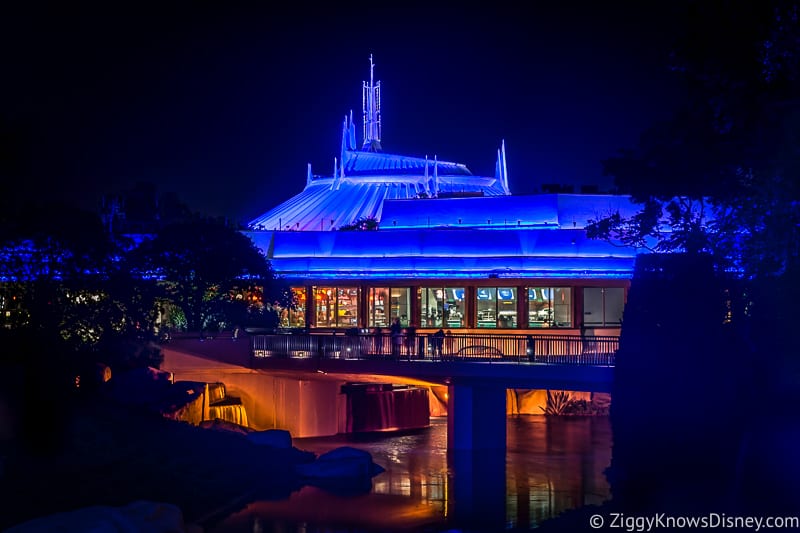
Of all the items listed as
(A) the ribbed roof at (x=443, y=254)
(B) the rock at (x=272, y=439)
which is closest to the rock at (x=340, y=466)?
(B) the rock at (x=272, y=439)

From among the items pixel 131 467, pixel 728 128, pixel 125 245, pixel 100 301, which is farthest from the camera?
pixel 125 245

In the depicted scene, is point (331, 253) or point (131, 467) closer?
point (131, 467)

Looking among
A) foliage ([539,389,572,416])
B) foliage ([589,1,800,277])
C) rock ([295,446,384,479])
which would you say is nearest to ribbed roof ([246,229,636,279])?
foliage ([539,389,572,416])

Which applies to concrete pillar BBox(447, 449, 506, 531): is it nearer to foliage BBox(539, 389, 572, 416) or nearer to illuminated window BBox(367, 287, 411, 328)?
foliage BBox(539, 389, 572, 416)

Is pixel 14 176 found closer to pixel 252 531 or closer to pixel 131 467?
pixel 131 467

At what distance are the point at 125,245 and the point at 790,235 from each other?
27.8m

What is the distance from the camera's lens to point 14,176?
→ 33.2m

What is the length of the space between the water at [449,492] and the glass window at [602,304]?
21.3ft

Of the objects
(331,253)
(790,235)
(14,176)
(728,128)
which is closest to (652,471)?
(790,235)

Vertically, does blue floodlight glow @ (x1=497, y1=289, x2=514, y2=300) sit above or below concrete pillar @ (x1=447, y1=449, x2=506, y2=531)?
above

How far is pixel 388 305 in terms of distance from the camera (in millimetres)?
52281

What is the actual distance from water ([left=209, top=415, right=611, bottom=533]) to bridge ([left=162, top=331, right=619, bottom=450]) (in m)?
1.35

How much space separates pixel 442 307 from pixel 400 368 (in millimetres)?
12622

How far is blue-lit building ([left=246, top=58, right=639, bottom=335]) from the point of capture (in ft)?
161
